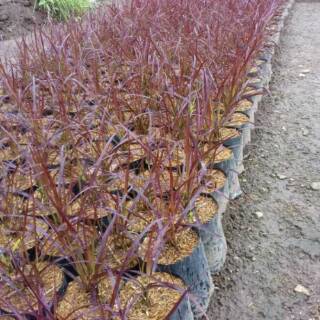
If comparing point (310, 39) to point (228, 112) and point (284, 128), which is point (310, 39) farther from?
point (228, 112)

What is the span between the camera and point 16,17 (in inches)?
184

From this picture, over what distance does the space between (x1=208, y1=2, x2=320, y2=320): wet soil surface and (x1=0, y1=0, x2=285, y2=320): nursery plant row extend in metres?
0.09

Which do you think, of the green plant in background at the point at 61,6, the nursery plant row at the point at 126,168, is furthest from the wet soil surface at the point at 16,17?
the nursery plant row at the point at 126,168

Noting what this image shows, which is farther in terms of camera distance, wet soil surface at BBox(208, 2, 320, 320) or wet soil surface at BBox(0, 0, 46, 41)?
wet soil surface at BBox(0, 0, 46, 41)

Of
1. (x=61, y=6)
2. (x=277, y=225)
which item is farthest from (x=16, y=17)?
(x=277, y=225)

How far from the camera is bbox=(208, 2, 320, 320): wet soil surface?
4.27 ft

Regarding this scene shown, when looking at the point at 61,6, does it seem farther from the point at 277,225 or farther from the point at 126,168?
the point at 126,168

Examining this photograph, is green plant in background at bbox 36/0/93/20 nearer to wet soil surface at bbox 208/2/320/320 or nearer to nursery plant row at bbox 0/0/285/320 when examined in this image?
nursery plant row at bbox 0/0/285/320

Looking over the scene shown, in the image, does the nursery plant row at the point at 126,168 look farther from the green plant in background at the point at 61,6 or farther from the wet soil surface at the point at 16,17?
the green plant in background at the point at 61,6

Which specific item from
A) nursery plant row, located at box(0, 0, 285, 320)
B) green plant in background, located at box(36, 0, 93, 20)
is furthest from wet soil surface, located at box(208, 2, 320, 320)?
green plant in background, located at box(36, 0, 93, 20)

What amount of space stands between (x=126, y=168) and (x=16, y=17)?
4.13 metres

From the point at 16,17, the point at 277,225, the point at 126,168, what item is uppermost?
the point at 126,168

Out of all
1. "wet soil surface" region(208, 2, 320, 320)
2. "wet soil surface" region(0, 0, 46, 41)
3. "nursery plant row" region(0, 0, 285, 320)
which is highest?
"nursery plant row" region(0, 0, 285, 320)

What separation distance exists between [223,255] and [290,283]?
228 millimetres
